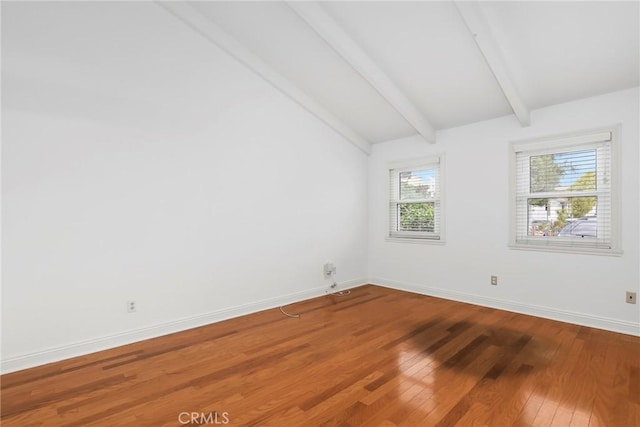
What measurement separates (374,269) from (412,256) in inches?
29.5

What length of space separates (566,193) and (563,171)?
0.25m

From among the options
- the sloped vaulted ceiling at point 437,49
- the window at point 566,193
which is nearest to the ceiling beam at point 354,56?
the sloped vaulted ceiling at point 437,49

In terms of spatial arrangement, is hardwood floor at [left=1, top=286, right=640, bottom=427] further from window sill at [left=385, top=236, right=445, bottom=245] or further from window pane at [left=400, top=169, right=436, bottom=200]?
window pane at [left=400, top=169, right=436, bottom=200]

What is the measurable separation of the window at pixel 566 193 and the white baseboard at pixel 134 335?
294 cm

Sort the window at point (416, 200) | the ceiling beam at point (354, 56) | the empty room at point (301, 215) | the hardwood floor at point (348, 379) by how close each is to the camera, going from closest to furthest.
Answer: the hardwood floor at point (348, 379)
the empty room at point (301, 215)
the ceiling beam at point (354, 56)
the window at point (416, 200)

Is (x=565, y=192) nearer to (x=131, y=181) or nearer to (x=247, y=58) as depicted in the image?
(x=247, y=58)

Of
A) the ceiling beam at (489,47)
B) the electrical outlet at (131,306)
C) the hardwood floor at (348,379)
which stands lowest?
the hardwood floor at (348,379)

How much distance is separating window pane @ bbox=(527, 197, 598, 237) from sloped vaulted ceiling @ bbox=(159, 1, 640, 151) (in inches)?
38.2

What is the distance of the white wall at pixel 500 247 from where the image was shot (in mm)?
2963

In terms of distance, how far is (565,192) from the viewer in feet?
11.0

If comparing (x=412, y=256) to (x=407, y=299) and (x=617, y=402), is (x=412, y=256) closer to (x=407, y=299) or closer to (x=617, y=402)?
(x=407, y=299)

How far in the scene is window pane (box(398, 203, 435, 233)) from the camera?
4.57 meters

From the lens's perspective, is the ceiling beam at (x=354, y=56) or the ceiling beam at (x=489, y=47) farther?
the ceiling beam at (x=354, y=56)

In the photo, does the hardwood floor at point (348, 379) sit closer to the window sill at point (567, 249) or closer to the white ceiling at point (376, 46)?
the window sill at point (567, 249)
